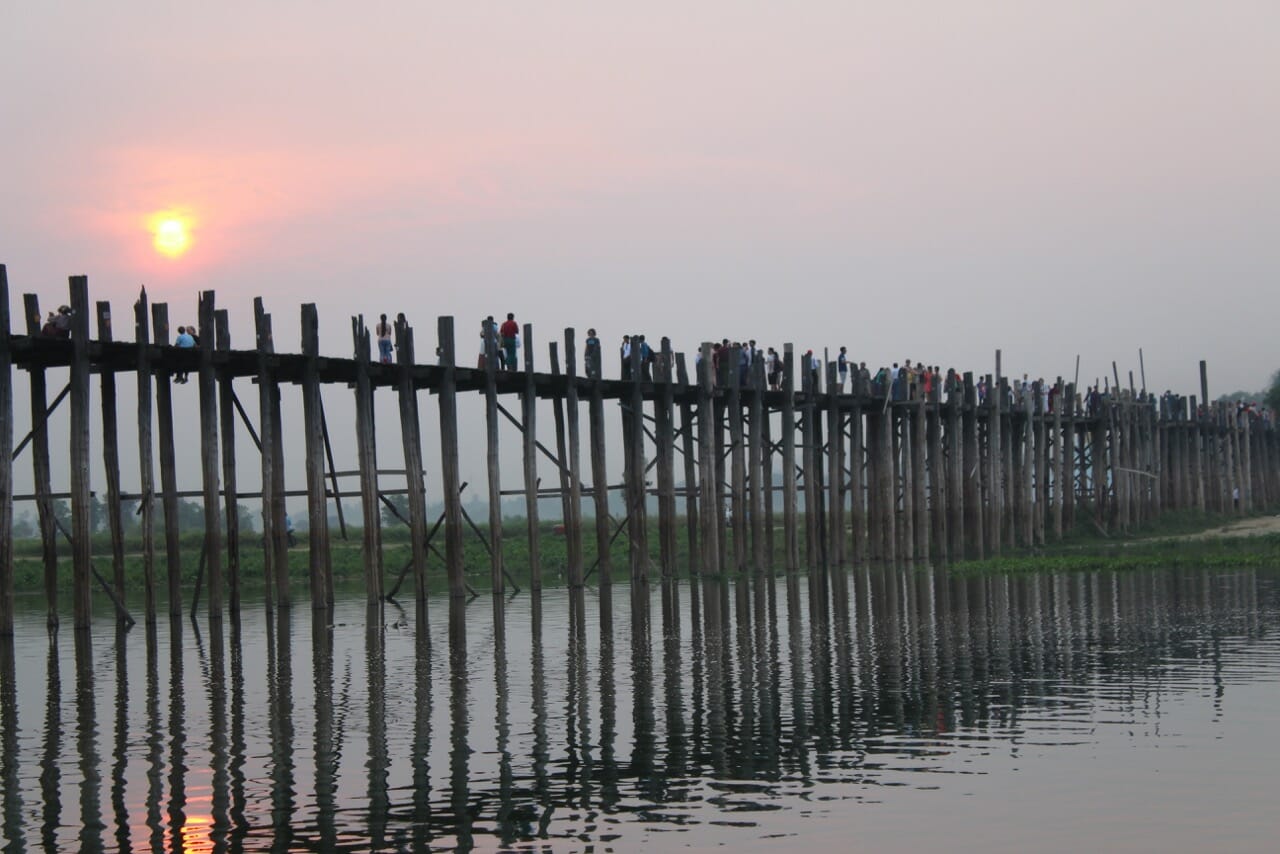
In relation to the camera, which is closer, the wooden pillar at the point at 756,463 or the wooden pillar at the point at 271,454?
the wooden pillar at the point at 271,454

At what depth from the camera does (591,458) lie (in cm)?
3291

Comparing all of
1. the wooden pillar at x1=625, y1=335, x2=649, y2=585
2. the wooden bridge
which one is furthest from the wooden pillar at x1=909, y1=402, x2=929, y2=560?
the wooden pillar at x1=625, y1=335, x2=649, y2=585

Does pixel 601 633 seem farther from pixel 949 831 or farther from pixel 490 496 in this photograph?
pixel 949 831

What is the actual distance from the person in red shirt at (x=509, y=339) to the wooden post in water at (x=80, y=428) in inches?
360

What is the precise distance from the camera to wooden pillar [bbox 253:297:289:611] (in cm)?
2598

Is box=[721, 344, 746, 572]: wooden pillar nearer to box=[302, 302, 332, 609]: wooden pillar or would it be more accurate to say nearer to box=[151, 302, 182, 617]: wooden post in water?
box=[302, 302, 332, 609]: wooden pillar

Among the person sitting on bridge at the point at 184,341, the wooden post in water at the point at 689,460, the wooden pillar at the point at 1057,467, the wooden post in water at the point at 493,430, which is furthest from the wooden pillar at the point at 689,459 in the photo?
the wooden pillar at the point at 1057,467

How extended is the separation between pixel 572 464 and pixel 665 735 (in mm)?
18128

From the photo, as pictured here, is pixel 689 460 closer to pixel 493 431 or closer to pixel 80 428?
pixel 493 431

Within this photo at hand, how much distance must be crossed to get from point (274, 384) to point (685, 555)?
25706mm

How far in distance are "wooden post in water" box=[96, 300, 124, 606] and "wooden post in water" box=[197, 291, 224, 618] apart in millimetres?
1278

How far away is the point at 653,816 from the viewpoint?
35.6 feet

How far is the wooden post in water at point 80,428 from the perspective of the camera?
904 inches

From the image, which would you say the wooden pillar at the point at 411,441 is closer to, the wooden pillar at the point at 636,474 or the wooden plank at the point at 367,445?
the wooden plank at the point at 367,445
